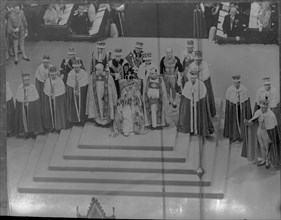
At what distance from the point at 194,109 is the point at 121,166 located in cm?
74

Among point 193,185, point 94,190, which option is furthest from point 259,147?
point 94,190

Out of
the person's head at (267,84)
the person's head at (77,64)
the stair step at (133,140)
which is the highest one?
the person's head at (77,64)

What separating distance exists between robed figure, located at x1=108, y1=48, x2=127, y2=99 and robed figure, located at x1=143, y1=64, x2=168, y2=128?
8.6 inches

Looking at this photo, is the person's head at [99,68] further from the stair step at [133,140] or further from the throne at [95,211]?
the throne at [95,211]

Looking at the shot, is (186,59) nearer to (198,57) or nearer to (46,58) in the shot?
(198,57)

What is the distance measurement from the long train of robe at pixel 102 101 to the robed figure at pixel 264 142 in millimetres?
1096

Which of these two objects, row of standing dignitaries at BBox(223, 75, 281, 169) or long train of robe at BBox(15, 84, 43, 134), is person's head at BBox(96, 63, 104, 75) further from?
row of standing dignitaries at BBox(223, 75, 281, 169)

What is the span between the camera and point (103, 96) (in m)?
5.88

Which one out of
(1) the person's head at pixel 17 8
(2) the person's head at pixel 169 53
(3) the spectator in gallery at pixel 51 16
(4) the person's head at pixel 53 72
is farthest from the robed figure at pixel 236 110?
(1) the person's head at pixel 17 8

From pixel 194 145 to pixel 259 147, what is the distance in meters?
0.52

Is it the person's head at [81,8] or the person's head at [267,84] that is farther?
the person's head at [81,8]

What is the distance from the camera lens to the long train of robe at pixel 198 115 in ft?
19.0

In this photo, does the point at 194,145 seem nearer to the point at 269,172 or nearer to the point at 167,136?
the point at 167,136

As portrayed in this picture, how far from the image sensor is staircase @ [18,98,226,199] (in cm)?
576
